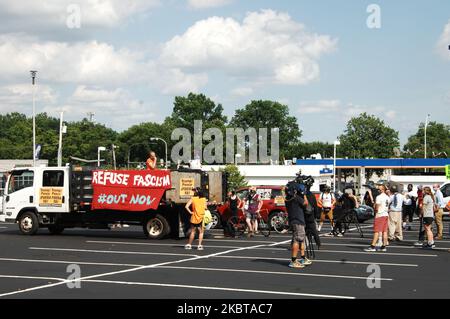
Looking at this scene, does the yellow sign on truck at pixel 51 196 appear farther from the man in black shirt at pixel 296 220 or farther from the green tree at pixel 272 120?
the green tree at pixel 272 120

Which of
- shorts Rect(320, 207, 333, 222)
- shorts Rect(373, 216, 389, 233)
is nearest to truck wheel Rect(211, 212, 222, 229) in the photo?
shorts Rect(320, 207, 333, 222)

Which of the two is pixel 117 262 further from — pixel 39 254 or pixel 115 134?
pixel 115 134

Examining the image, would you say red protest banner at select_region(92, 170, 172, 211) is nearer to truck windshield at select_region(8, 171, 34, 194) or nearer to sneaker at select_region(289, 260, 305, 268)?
truck windshield at select_region(8, 171, 34, 194)

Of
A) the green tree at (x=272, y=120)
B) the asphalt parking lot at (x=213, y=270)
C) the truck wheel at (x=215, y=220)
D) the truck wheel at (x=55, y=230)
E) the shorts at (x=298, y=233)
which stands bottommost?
the asphalt parking lot at (x=213, y=270)

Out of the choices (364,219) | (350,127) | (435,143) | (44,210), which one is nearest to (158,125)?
(350,127)

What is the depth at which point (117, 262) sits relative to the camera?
15555 mm

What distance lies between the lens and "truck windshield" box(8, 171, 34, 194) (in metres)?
23.1

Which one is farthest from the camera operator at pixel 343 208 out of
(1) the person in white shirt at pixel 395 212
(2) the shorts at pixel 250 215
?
(2) the shorts at pixel 250 215

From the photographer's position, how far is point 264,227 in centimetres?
2580

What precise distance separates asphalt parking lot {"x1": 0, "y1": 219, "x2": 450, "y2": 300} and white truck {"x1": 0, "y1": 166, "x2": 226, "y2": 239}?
1013 mm

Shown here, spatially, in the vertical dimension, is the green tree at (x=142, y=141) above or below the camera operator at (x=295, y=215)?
above

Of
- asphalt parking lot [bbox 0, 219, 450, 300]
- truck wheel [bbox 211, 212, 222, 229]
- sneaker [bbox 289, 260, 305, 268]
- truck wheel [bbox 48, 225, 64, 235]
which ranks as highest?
truck wheel [bbox 211, 212, 222, 229]

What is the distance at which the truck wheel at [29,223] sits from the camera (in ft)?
75.8
